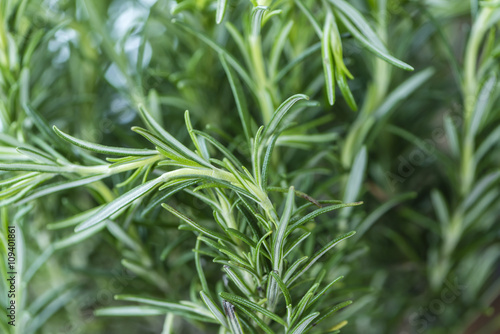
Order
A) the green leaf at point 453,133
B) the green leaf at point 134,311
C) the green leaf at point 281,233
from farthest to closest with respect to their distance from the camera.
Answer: the green leaf at point 453,133, the green leaf at point 134,311, the green leaf at point 281,233

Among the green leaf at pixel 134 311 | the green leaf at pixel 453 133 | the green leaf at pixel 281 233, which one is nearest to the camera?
the green leaf at pixel 281 233

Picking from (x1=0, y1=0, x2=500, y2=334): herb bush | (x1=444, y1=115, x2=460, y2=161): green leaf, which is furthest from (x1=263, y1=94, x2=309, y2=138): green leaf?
(x1=444, y1=115, x2=460, y2=161): green leaf

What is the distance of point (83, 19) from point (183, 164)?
0.38 meters

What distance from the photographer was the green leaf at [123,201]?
0.36 m

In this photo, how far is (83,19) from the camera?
24.9 inches

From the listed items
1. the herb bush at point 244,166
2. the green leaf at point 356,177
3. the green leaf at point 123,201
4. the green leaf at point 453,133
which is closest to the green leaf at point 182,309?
the herb bush at point 244,166

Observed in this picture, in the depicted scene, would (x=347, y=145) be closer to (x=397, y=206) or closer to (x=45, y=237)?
(x=397, y=206)

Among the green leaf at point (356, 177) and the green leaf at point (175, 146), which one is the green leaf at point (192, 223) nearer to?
the green leaf at point (175, 146)

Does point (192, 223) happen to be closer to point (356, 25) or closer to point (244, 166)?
point (244, 166)

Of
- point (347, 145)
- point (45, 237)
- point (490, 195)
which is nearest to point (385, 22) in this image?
point (347, 145)

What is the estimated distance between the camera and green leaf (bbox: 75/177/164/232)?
0.36 metres

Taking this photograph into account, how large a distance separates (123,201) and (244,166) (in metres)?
0.11

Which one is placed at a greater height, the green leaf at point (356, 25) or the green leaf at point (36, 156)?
the green leaf at point (356, 25)

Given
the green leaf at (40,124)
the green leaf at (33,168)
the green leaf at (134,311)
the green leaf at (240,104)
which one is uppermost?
the green leaf at (240,104)
